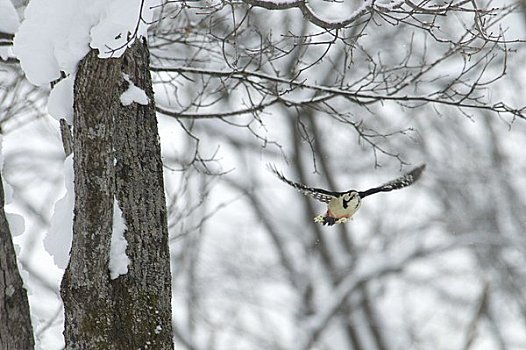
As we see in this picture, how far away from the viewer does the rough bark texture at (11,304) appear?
3607 mm

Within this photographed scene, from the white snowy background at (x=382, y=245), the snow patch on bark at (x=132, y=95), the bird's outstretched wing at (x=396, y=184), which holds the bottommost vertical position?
the bird's outstretched wing at (x=396, y=184)

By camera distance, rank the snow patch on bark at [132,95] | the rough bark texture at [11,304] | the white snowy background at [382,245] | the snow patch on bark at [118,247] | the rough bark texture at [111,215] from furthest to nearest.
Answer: the white snowy background at [382,245] < the rough bark texture at [11,304] < the snow patch on bark at [132,95] < the snow patch on bark at [118,247] < the rough bark texture at [111,215]

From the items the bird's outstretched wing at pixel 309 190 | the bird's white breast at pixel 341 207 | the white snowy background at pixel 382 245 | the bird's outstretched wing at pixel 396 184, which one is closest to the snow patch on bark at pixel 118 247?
the bird's outstretched wing at pixel 309 190

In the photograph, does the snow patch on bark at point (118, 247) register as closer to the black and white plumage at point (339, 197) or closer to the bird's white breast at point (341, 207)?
the black and white plumage at point (339, 197)

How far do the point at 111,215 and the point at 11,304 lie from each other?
2.59 feet

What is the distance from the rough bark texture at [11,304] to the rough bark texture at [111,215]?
42 cm

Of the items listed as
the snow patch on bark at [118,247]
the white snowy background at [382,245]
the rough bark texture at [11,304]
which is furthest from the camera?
the white snowy background at [382,245]

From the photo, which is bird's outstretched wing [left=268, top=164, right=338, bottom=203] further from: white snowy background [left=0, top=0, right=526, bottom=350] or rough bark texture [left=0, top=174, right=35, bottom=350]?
white snowy background [left=0, top=0, right=526, bottom=350]

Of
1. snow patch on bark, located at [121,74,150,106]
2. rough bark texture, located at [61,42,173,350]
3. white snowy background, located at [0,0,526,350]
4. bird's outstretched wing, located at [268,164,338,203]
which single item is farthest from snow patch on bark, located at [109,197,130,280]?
white snowy background, located at [0,0,526,350]

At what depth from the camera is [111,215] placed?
315 cm

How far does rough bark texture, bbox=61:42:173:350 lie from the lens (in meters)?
3.06

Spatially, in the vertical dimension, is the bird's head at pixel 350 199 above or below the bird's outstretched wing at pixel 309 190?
below

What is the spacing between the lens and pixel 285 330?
1439 cm

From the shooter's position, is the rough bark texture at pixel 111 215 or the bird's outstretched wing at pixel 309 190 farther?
the bird's outstretched wing at pixel 309 190
